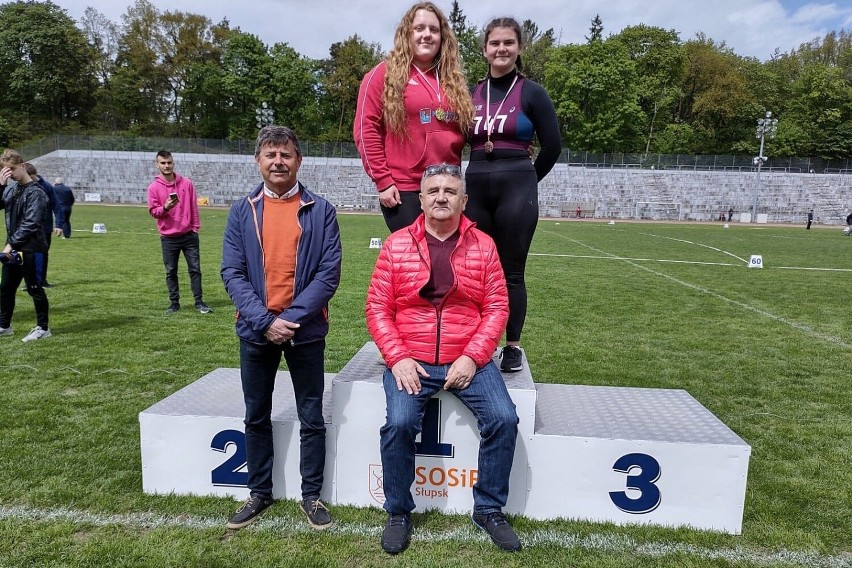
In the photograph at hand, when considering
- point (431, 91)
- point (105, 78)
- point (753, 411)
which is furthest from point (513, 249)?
point (105, 78)

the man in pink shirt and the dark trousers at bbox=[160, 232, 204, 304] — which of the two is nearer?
the man in pink shirt

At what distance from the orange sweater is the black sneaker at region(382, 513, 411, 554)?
1195 millimetres

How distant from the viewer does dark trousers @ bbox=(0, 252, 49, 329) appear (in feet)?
19.8

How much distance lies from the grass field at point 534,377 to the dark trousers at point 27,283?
291mm

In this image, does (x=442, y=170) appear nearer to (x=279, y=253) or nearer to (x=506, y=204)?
(x=506, y=204)

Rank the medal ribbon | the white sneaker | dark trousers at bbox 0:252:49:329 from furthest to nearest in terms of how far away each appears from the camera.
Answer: the white sneaker → dark trousers at bbox 0:252:49:329 → the medal ribbon

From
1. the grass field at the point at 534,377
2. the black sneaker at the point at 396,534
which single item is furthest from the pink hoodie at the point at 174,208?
the black sneaker at the point at 396,534

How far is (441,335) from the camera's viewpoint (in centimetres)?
303

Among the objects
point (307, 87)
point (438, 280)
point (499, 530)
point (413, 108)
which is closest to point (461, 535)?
point (499, 530)

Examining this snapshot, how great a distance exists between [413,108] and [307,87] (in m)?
64.1

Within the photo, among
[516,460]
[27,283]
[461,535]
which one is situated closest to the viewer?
[461,535]

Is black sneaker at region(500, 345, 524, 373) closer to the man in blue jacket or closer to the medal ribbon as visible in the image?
the man in blue jacket

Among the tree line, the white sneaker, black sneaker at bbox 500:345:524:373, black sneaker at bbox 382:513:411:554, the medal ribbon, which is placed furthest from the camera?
the tree line

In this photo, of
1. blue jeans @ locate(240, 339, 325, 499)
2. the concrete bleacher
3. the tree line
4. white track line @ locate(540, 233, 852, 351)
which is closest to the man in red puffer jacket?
blue jeans @ locate(240, 339, 325, 499)
